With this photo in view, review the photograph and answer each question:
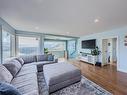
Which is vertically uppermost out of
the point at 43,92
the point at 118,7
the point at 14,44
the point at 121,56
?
the point at 118,7

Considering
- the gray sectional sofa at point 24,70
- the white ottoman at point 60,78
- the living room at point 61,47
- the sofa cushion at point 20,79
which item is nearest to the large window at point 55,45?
the living room at point 61,47

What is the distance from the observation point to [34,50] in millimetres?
5805

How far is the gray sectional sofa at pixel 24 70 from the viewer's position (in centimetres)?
175

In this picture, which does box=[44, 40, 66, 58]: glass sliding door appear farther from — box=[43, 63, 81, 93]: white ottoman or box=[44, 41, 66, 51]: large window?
box=[43, 63, 81, 93]: white ottoman

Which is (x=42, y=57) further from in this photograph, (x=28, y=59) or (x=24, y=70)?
(x=24, y=70)

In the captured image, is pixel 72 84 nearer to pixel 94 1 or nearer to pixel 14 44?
pixel 94 1

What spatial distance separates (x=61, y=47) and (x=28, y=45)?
4.65m

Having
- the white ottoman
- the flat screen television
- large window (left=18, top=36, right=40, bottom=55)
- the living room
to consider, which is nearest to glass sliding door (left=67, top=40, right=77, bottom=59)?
the living room

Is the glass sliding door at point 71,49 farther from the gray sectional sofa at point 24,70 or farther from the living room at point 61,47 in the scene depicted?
the gray sectional sofa at point 24,70

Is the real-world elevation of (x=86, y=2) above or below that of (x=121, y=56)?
above

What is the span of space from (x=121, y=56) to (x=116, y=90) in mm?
2553

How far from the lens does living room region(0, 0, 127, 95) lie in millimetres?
2014

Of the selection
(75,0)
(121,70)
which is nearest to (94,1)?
(75,0)

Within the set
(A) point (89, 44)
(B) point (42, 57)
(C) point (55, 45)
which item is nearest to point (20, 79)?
(B) point (42, 57)
